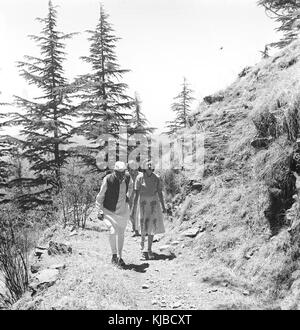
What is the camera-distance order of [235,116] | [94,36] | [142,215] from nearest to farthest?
1. [142,215]
2. [235,116]
3. [94,36]

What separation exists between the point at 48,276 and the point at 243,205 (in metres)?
4.15

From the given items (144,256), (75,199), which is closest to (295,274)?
(144,256)

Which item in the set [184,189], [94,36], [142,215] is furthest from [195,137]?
[94,36]

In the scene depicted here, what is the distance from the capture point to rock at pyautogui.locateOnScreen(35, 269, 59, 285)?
6.12 m

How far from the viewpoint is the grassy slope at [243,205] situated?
5977 mm

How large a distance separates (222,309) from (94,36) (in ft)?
64.4

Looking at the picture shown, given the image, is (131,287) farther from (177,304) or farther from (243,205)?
(243,205)

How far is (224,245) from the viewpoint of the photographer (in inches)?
287

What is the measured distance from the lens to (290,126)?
742 cm

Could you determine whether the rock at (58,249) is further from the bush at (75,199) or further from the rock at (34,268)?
the bush at (75,199)

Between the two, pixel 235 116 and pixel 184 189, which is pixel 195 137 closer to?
pixel 235 116

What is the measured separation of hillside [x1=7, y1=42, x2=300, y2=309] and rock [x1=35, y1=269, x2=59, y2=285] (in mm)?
71

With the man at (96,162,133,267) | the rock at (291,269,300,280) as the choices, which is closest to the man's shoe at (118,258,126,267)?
the man at (96,162,133,267)

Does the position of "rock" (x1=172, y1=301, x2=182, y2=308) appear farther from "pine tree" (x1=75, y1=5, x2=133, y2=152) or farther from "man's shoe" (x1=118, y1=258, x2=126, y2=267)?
"pine tree" (x1=75, y1=5, x2=133, y2=152)
